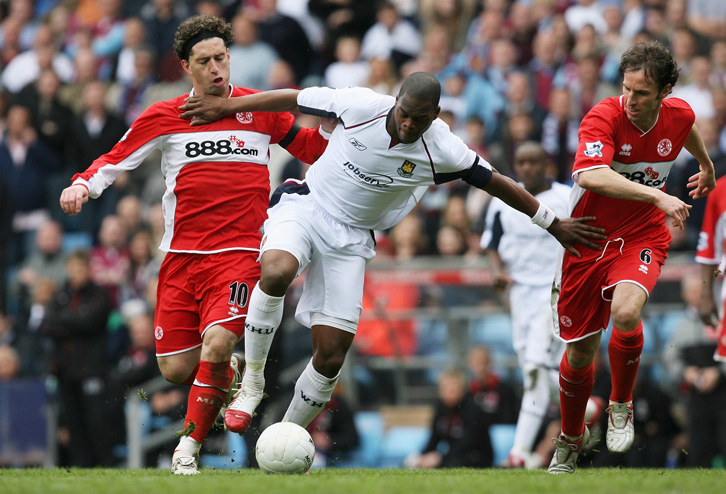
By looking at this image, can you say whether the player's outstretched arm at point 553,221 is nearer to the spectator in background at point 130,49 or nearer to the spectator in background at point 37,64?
the spectator in background at point 130,49

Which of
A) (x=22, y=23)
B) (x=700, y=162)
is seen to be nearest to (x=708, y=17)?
(x=700, y=162)

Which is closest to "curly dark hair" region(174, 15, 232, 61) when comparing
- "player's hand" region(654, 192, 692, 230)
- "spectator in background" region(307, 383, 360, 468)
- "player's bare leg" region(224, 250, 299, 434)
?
"player's bare leg" region(224, 250, 299, 434)

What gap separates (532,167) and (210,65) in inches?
159

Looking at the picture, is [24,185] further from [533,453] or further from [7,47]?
[533,453]

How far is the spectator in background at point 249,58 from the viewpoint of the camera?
15727mm

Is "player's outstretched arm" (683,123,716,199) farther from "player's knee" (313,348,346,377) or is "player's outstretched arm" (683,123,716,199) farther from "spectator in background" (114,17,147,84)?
"spectator in background" (114,17,147,84)

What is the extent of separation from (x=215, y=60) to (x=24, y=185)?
9006 millimetres

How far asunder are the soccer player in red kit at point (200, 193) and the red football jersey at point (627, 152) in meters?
2.48

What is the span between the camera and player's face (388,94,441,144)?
23.2 ft

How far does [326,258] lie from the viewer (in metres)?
7.67

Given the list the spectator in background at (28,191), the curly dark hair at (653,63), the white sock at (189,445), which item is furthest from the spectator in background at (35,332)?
the curly dark hair at (653,63)

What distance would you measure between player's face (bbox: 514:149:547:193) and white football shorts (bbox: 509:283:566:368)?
1069 millimetres

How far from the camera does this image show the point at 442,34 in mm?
15641

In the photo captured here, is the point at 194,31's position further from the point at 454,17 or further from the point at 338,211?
the point at 454,17
